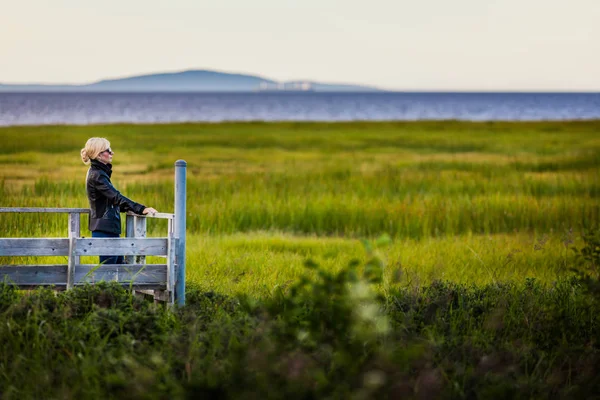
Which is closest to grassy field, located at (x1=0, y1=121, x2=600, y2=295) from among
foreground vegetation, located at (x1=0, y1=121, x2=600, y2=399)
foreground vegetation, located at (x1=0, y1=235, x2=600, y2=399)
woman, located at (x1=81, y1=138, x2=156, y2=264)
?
foreground vegetation, located at (x1=0, y1=121, x2=600, y2=399)

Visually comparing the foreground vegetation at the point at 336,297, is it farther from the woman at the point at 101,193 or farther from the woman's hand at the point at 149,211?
the woman at the point at 101,193

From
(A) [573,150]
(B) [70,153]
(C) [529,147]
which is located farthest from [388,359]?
(C) [529,147]

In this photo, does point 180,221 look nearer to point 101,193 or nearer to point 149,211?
point 149,211

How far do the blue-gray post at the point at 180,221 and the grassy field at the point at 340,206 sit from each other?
1579 mm

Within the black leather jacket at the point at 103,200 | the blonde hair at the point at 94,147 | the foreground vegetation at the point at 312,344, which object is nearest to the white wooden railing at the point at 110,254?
the foreground vegetation at the point at 312,344

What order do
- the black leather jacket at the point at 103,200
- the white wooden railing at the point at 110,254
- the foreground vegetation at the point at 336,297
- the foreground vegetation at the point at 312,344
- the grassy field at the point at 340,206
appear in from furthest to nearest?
1. the grassy field at the point at 340,206
2. the black leather jacket at the point at 103,200
3. the white wooden railing at the point at 110,254
4. the foreground vegetation at the point at 336,297
5. the foreground vegetation at the point at 312,344

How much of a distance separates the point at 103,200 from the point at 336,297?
12.6 feet

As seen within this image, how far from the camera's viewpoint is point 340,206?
16.7 metres

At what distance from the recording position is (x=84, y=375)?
5820 millimetres

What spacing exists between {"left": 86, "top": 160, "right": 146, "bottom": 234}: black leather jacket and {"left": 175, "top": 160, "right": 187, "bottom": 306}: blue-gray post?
804 millimetres

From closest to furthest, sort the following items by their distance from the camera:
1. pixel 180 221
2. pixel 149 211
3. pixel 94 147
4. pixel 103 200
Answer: pixel 180 221 → pixel 149 211 → pixel 94 147 → pixel 103 200

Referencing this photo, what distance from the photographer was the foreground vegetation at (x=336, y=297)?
5.16 meters

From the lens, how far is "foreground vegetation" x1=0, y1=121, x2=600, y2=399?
516 cm

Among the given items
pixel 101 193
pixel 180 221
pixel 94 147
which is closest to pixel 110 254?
pixel 180 221
